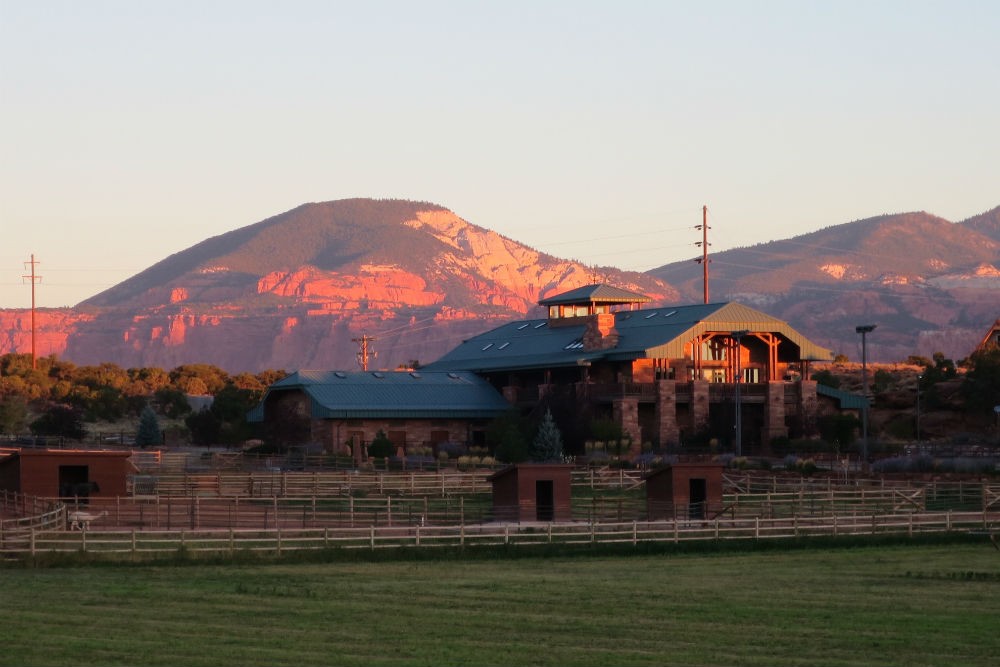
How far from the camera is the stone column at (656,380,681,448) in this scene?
310 feet

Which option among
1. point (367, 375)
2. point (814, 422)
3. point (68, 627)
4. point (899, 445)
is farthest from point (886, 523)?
point (367, 375)

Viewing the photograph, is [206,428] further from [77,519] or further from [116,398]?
[77,519]

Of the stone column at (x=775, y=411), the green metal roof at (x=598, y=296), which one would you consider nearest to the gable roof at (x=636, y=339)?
the green metal roof at (x=598, y=296)

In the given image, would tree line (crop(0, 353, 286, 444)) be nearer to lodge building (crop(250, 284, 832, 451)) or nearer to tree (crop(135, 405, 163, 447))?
tree (crop(135, 405, 163, 447))

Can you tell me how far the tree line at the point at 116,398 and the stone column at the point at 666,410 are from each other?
85.5 ft

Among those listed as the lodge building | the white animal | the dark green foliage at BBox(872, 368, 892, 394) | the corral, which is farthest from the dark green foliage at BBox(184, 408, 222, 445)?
the white animal

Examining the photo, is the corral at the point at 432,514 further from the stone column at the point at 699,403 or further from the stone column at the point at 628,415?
the stone column at the point at 699,403

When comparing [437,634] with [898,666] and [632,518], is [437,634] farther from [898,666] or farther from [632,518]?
[632,518]

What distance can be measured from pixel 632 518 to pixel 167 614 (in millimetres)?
28731

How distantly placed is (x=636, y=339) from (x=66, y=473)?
43882mm

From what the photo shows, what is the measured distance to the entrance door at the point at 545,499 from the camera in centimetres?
5950

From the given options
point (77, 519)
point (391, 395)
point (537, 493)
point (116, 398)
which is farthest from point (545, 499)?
point (116, 398)

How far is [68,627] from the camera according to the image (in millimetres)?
31172

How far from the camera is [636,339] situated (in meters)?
98.9
